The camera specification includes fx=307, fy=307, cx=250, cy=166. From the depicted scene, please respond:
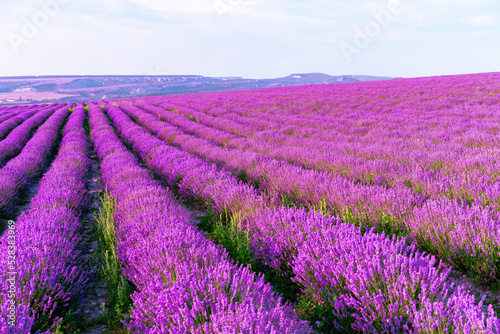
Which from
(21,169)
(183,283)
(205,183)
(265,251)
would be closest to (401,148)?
(205,183)

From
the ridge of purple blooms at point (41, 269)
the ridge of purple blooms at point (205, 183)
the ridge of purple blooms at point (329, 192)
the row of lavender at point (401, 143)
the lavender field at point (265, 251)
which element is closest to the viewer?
the lavender field at point (265, 251)

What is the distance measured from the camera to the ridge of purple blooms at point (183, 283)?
1.49 m

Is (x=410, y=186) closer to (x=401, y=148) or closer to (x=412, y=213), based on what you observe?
(x=412, y=213)

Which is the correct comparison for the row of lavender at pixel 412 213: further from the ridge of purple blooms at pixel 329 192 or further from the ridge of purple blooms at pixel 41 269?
the ridge of purple blooms at pixel 41 269

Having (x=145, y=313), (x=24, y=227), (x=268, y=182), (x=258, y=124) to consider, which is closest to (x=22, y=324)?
(x=145, y=313)

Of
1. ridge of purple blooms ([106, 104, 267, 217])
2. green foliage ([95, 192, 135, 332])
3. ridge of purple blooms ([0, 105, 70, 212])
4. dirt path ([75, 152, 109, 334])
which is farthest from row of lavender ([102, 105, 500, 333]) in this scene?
ridge of purple blooms ([0, 105, 70, 212])

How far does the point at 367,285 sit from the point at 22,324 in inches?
74.8

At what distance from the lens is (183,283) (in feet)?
5.92

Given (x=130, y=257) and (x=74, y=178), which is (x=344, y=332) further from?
(x=74, y=178)

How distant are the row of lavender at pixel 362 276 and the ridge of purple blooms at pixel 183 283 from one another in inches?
10.8

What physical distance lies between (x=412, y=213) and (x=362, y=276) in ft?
4.18

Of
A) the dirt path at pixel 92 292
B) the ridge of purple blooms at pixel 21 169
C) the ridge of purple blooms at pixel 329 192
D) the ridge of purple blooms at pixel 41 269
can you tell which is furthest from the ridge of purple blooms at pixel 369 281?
the ridge of purple blooms at pixel 21 169

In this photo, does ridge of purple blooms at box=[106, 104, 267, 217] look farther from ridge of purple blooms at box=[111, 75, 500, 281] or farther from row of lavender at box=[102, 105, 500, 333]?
ridge of purple blooms at box=[111, 75, 500, 281]

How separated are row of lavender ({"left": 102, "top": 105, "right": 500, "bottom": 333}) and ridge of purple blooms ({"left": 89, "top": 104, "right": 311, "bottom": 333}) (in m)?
0.27
